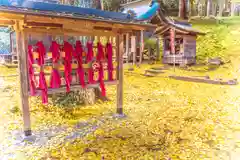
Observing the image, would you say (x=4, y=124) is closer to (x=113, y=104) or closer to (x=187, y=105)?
(x=113, y=104)

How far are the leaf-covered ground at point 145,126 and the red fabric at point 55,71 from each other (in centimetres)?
152

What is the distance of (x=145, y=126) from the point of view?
635cm

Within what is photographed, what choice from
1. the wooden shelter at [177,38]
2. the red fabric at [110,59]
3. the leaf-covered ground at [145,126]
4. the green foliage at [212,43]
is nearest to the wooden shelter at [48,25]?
the red fabric at [110,59]

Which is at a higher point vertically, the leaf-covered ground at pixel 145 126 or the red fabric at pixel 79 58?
the red fabric at pixel 79 58

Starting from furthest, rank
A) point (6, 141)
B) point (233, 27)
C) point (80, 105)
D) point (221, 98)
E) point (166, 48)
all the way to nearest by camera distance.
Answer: point (233, 27) → point (166, 48) → point (221, 98) → point (80, 105) → point (6, 141)

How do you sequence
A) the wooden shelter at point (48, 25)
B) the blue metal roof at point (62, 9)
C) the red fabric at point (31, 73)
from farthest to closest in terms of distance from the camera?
the red fabric at point (31, 73)
the wooden shelter at point (48, 25)
the blue metal roof at point (62, 9)

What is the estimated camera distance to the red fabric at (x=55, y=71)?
17.6 feet

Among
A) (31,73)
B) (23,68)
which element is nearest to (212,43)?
(31,73)

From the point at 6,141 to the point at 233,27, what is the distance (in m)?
26.5

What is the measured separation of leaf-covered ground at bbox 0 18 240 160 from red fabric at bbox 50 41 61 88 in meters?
1.52

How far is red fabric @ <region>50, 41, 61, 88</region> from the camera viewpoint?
211 inches

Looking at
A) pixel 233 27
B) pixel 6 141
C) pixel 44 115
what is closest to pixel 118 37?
pixel 44 115

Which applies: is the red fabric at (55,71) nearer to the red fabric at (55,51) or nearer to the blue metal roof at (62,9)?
the red fabric at (55,51)

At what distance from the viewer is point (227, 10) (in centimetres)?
3512
